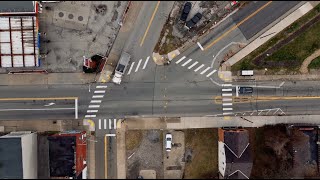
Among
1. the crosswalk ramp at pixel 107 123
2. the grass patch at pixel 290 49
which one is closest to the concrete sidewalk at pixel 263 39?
the grass patch at pixel 290 49

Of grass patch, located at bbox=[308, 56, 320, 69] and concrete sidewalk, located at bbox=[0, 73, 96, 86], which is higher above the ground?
grass patch, located at bbox=[308, 56, 320, 69]

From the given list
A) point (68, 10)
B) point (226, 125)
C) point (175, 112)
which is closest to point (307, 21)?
point (226, 125)

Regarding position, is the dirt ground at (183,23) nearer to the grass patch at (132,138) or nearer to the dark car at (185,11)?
the dark car at (185,11)

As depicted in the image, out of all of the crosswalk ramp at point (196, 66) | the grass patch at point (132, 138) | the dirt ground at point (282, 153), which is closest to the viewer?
the dirt ground at point (282, 153)

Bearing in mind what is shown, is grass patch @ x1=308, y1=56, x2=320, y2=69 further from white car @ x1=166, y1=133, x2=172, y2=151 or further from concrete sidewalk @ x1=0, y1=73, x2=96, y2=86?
concrete sidewalk @ x1=0, y1=73, x2=96, y2=86

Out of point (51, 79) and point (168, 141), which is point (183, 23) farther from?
point (51, 79)

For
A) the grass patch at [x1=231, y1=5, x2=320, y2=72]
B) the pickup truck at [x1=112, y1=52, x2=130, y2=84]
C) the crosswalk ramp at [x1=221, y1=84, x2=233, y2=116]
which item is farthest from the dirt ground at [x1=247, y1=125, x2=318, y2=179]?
the pickup truck at [x1=112, y1=52, x2=130, y2=84]

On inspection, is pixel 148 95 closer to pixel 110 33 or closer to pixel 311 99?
pixel 110 33
